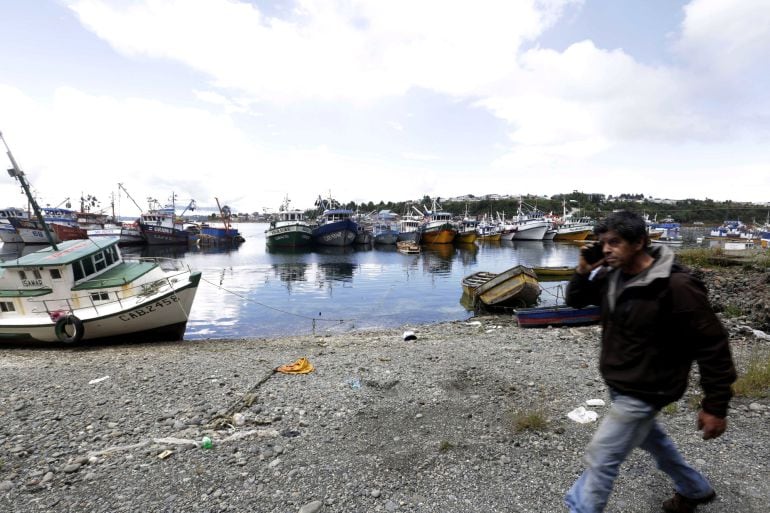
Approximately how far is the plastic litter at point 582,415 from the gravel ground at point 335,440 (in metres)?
0.15

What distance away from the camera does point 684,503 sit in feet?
9.79

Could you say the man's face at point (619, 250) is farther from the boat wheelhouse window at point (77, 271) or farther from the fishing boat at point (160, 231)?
the fishing boat at point (160, 231)

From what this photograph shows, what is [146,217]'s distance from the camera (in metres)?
62.7

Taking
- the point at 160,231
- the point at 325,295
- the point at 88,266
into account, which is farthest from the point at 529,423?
the point at 160,231

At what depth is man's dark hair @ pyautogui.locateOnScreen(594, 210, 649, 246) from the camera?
2.44 m

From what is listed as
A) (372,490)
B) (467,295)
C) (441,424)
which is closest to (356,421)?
(441,424)

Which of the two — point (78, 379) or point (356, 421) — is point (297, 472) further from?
point (78, 379)

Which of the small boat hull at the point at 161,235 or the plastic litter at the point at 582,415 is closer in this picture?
the plastic litter at the point at 582,415

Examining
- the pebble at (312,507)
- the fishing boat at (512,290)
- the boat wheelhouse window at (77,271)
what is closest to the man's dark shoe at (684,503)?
the pebble at (312,507)

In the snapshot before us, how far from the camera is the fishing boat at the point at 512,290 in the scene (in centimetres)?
1766

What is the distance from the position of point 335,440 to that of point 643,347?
3681 millimetres

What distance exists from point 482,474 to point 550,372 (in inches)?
150

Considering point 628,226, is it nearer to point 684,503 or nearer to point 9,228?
point 684,503

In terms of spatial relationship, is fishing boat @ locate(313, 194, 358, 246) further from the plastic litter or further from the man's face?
the man's face
